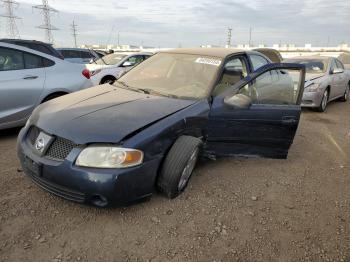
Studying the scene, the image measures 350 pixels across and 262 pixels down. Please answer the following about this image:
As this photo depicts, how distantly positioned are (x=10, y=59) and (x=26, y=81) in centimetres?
41

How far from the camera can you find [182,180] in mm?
3273

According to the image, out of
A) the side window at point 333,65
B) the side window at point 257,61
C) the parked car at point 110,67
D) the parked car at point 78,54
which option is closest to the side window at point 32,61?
the side window at point 257,61

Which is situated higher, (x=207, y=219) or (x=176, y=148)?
(x=176, y=148)

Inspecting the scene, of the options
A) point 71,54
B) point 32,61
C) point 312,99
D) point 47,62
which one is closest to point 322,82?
point 312,99

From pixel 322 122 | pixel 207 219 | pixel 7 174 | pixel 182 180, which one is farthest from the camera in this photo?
pixel 322 122

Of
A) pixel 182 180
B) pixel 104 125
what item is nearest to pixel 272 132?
pixel 182 180

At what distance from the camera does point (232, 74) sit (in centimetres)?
413

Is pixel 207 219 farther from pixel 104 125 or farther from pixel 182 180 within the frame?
pixel 104 125

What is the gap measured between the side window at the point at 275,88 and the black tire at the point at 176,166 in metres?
1.12

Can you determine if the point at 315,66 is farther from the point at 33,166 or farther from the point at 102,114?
the point at 33,166

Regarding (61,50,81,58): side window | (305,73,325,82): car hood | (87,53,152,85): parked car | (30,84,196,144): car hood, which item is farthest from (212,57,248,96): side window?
(61,50,81,58): side window

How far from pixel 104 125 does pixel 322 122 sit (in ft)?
19.3

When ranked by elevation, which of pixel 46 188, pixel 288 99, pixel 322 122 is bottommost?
pixel 322 122

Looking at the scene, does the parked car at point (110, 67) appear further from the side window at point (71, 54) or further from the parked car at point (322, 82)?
the parked car at point (322, 82)
